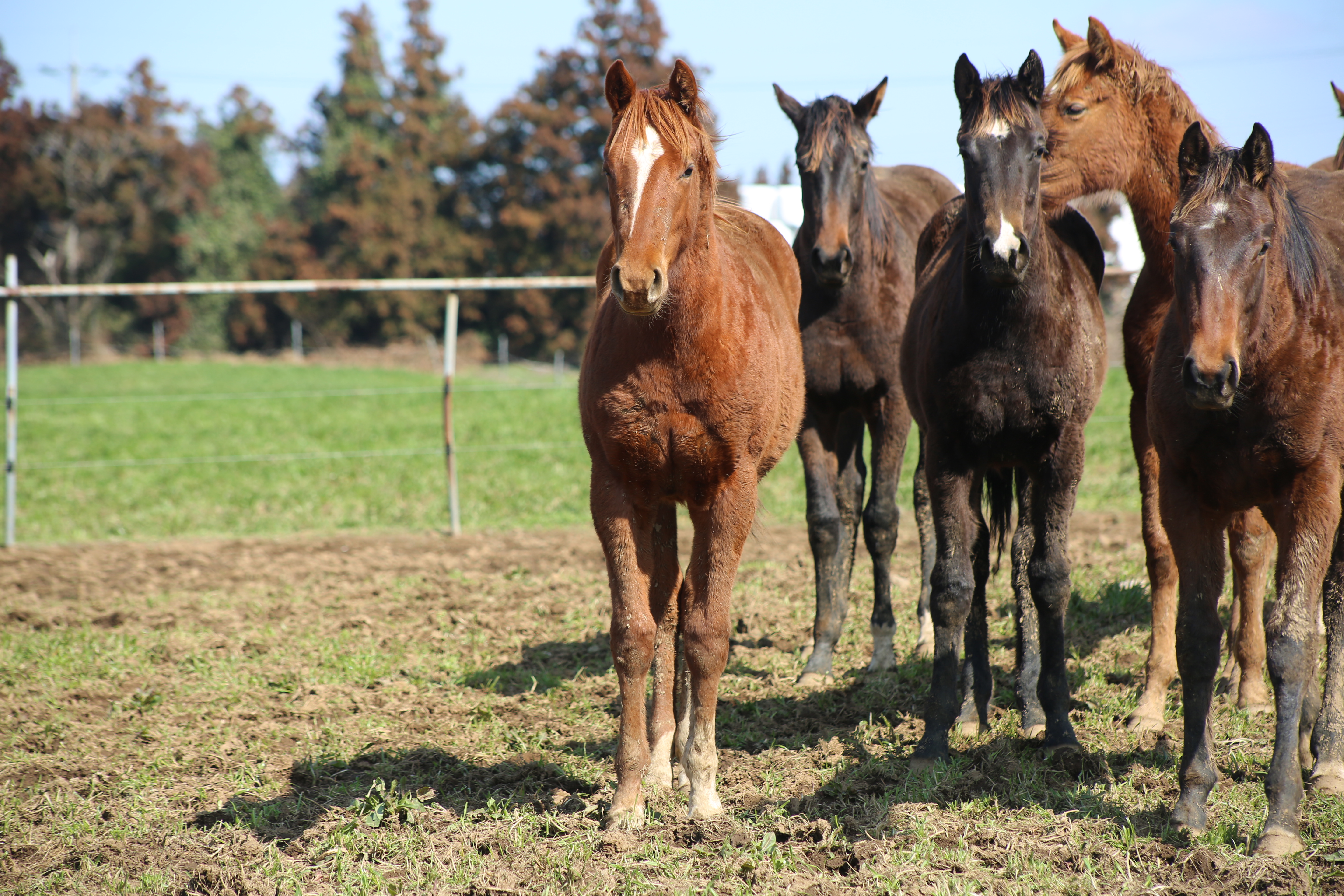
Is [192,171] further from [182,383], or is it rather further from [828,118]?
[828,118]

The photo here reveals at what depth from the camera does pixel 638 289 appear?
9.19ft

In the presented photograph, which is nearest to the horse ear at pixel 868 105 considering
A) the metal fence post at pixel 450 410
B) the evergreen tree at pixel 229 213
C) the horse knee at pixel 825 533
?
the horse knee at pixel 825 533

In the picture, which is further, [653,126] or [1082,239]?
[1082,239]

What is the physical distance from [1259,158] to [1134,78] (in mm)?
1700

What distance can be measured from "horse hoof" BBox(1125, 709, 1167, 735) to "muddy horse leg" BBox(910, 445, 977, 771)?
32.1 inches

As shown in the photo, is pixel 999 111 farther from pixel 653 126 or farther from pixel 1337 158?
pixel 1337 158

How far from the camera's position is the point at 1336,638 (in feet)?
11.0

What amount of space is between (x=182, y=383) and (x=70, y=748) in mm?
20527

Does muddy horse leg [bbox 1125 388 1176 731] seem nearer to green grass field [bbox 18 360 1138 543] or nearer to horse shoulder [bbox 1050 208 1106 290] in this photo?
horse shoulder [bbox 1050 208 1106 290]

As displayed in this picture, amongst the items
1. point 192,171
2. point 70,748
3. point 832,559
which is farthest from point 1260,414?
point 192,171

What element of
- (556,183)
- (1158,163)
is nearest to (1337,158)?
(1158,163)

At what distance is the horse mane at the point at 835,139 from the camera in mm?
4758

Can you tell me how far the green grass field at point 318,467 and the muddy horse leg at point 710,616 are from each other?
555cm

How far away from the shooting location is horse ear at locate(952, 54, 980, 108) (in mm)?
3635
